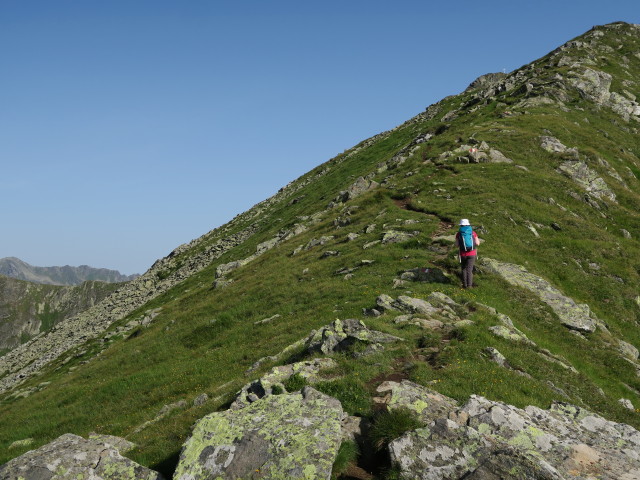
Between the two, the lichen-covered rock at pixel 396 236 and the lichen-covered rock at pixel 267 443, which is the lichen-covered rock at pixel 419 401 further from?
the lichen-covered rock at pixel 396 236

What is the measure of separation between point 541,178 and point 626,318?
23.1 m

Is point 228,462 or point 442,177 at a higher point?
point 442,177

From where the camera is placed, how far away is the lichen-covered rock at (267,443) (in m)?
9.91

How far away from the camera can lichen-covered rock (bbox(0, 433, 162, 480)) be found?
10219 millimetres

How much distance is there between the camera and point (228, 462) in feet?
33.3

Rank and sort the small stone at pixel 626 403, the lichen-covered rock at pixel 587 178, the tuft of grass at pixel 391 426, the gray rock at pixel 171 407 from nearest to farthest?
the tuft of grass at pixel 391 426 → the small stone at pixel 626 403 → the gray rock at pixel 171 407 → the lichen-covered rock at pixel 587 178

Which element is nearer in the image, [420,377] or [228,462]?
[228,462]

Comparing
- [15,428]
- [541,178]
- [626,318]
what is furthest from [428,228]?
[15,428]

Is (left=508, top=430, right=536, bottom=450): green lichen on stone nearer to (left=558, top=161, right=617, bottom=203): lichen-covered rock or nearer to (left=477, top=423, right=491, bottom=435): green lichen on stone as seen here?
(left=477, top=423, right=491, bottom=435): green lichen on stone

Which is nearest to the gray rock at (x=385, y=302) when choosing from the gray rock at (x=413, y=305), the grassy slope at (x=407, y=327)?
the gray rock at (x=413, y=305)

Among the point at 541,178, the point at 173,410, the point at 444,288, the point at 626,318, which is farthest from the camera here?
the point at 541,178

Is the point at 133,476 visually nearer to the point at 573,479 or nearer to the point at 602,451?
the point at 573,479

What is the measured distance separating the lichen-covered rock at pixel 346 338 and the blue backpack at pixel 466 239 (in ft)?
33.1

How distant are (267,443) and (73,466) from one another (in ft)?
15.4
